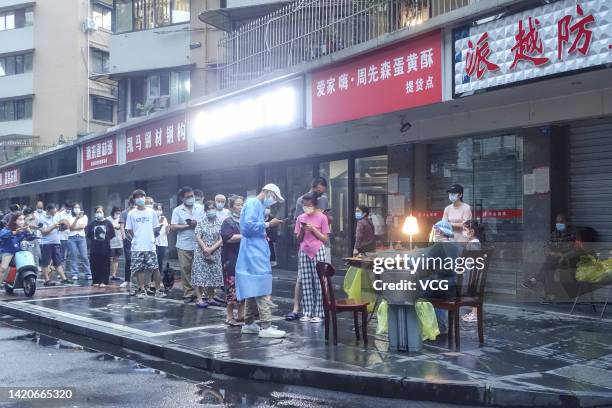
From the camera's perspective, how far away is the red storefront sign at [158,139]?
52.2 ft

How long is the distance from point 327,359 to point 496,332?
263 centimetres

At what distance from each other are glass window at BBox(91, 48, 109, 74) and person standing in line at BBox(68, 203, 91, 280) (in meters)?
27.9

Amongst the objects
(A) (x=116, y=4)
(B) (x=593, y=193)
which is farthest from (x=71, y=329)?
(A) (x=116, y=4)

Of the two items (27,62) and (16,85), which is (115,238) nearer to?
(16,85)

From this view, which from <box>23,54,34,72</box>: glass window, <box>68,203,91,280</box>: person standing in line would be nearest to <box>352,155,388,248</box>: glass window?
<box>68,203,91,280</box>: person standing in line

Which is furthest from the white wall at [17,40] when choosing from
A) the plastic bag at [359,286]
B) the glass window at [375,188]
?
the plastic bag at [359,286]

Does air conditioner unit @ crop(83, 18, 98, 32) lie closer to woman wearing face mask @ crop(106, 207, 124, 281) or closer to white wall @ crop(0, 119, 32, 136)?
white wall @ crop(0, 119, 32, 136)

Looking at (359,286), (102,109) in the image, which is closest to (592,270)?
(359,286)

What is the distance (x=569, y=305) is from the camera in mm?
9805

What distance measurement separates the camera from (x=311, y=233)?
8.46m

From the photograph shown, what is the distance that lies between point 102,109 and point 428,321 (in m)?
37.3

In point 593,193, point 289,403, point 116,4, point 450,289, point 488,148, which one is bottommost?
point 289,403

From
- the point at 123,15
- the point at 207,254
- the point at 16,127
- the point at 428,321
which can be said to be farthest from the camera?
the point at 16,127

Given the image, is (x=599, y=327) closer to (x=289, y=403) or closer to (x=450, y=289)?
(x=450, y=289)
